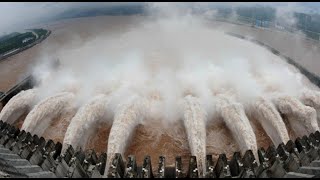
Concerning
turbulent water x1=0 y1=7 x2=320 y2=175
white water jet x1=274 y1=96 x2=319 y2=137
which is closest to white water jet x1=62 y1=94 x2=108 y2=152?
turbulent water x1=0 y1=7 x2=320 y2=175

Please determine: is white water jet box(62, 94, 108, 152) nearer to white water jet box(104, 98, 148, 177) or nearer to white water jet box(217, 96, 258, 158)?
white water jet box(104, 98, 148, 177)

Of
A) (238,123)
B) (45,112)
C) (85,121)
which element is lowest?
(238,123)

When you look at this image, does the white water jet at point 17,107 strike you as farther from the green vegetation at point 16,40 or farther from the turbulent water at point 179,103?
the green vegetation at point 16,40

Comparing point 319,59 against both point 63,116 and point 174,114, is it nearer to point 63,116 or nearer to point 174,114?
point 174,114

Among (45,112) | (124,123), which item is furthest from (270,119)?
(45,112)

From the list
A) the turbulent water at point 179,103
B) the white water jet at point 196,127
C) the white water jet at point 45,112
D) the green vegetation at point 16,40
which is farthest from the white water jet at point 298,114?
the green vegetation at point 16,40

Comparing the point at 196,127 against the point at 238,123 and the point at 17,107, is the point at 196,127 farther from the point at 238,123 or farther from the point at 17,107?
the point at 17,107
